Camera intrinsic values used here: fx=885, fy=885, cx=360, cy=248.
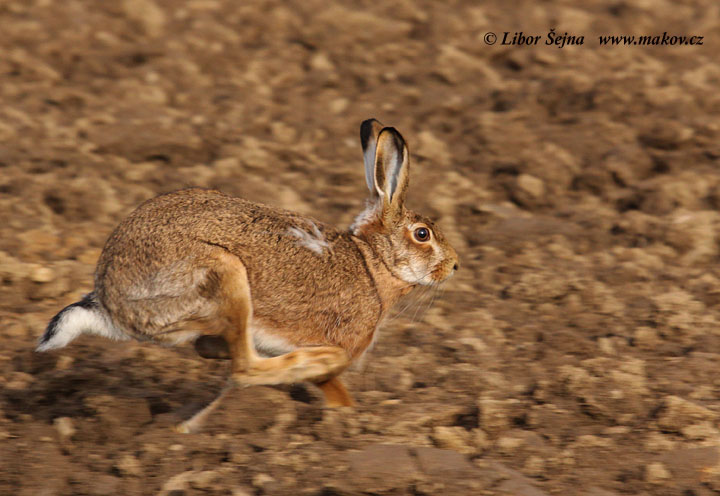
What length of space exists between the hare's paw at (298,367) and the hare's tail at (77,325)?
615 millimetres

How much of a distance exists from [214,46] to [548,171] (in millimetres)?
3404

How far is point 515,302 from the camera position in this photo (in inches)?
206

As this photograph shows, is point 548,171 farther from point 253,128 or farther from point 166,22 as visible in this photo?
point 166,22

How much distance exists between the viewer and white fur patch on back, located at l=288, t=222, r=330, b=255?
13.3ft

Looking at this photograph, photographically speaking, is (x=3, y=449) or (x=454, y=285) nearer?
(x=3, y=449)

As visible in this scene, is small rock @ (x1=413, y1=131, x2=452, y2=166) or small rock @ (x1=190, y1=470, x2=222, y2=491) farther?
small rock @ (x1=413, y1=131, x2=452, y2=166)

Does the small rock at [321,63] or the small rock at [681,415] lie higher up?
the small rock at [321,63]

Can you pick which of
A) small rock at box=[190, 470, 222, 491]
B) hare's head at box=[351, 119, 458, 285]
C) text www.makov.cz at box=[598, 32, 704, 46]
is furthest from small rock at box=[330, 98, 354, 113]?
small rock at box=[190, 470, 222, 491]

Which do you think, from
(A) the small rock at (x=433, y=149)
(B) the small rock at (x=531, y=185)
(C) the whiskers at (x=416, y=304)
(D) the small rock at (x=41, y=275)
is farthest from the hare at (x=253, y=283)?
(A) the small rock at (x=433, y=149)

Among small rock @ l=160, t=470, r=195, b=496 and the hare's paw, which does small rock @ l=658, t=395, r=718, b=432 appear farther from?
small rock @ l=160, t=470, r=195, b=496

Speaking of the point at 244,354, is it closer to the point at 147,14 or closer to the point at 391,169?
the point at 391,169

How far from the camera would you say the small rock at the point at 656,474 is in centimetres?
361

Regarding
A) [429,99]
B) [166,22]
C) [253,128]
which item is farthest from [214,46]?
[429,99]

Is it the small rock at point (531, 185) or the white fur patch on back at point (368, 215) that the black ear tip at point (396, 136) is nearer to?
the white fur patch on back at point (368, 215)
